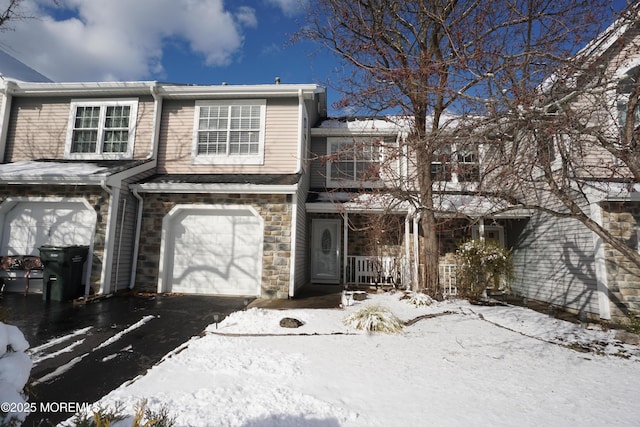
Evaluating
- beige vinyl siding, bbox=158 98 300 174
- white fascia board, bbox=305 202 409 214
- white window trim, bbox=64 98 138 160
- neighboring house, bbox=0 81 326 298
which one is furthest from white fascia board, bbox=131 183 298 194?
white fascia board, bbox=305 202 409 214

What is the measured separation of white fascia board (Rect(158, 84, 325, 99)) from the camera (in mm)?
8784

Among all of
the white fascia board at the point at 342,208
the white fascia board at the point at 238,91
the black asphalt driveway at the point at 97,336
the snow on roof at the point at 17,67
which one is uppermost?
the snow on roof at the point at 17,67

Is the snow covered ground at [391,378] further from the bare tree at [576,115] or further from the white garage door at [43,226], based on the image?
the white garage door at [43,226]

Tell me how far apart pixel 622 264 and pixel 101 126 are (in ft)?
45.3

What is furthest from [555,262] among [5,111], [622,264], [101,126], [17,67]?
[17,67]

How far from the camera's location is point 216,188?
8.10 m

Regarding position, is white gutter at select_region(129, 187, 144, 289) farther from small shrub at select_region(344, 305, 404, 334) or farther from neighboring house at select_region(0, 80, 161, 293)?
small shrub at select_region(344, 305, 404, 334)

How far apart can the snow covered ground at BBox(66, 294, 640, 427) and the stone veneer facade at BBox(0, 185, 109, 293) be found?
4.39m

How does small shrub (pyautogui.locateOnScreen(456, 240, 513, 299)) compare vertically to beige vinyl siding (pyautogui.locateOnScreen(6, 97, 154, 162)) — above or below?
below

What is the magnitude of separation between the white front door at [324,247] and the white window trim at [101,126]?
20.2ft

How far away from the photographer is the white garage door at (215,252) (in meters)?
8.27

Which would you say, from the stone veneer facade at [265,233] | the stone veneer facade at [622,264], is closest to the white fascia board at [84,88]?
the stone veneer facade at [265,233]

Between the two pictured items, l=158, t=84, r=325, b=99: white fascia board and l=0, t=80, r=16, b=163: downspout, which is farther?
l=0, t=80, r=16, b=163: downspout

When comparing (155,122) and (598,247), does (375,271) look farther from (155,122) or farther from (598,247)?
(155,122)
